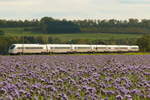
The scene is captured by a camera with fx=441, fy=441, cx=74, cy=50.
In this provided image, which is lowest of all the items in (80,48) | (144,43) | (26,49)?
(144,43)

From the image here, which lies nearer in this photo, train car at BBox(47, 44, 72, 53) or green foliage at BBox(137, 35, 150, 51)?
train car at BBox(47, 44, 72, 53)

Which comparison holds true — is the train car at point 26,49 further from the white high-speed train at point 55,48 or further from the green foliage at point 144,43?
the green foliage at point 144,43

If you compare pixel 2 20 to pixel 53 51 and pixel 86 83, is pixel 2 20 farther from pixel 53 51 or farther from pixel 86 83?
pixel 86 83

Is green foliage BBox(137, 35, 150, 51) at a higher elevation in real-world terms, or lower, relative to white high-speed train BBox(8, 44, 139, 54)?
lower

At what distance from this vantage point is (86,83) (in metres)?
10.9

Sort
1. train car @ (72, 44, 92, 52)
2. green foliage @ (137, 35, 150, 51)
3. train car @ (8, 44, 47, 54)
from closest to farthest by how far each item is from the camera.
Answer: train car @ (8, 44, 47, 54) < train car @ (72, 44, 92, 52) < green foliage @ (137, 35, 150, 51)

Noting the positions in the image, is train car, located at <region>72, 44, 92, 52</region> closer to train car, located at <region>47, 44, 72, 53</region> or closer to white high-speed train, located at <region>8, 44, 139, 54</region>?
white high-speed train, located at <region>8, 44, 139, 54</region>

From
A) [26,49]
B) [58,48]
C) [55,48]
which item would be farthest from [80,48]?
[26,49]

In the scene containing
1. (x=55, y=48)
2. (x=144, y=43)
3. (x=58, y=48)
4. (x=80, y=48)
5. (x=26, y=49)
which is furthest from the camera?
(x=144, y=43)

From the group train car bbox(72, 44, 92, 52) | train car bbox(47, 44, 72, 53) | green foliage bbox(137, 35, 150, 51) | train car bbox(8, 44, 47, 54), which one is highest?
train car bbox(8, 44, 47, 54)

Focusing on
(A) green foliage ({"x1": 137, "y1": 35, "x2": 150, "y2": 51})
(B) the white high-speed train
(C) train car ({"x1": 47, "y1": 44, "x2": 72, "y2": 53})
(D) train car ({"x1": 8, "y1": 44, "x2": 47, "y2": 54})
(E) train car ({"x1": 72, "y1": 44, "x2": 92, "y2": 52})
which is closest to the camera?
(D) train car ({"x1": 8, "y1": 44, "x2": 47, "y2": 54})

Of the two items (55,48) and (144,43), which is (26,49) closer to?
(55,48)

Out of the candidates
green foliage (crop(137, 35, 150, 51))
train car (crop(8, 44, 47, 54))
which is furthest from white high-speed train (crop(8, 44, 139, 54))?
green foliage (crop(137, 35, 150, 51))

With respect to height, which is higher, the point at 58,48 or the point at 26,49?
the point at 26,49
